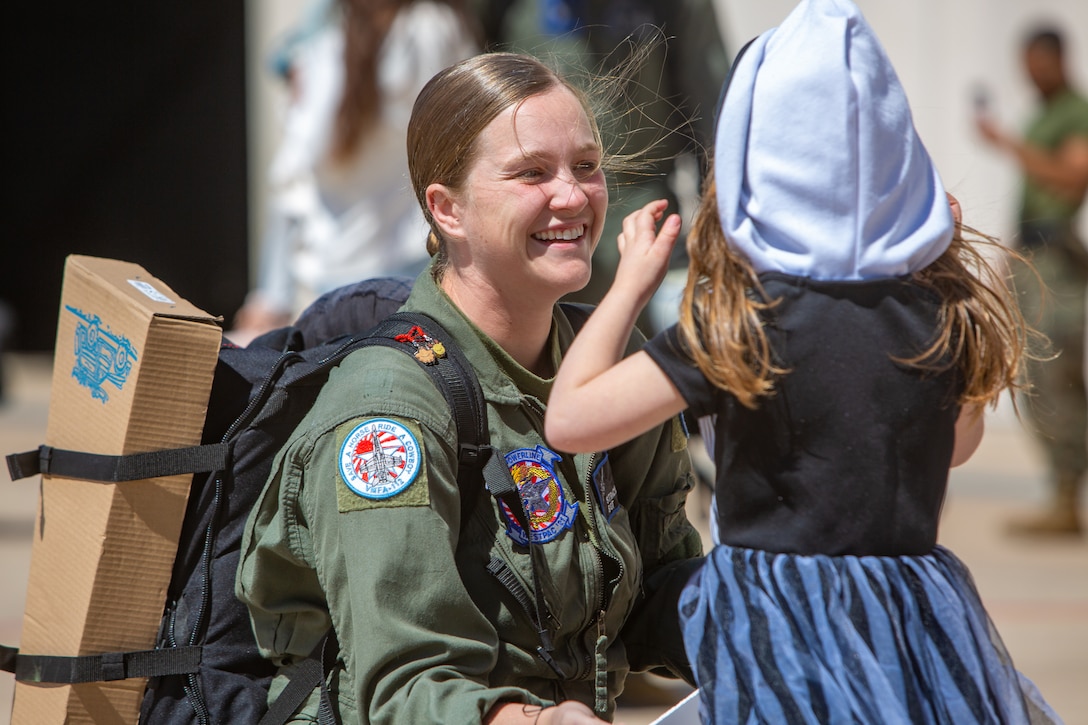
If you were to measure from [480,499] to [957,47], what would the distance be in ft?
28.7

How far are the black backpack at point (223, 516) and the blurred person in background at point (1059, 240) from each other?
4.92 m

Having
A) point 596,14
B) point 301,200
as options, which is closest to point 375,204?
point 301,200

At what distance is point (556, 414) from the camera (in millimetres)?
1649

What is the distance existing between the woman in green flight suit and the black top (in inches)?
9.9

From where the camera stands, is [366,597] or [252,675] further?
[252,675]

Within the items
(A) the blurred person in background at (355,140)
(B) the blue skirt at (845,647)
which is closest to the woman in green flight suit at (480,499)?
(B) the blue skirt at (845,647)

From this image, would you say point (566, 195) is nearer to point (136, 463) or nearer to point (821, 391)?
point (821, 391)

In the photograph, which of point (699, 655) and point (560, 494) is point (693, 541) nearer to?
point (560, 494)

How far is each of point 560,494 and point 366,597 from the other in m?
0.36

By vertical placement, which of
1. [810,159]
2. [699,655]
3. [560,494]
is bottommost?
[699,655]

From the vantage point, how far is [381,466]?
184 cm

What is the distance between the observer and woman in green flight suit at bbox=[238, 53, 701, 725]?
1.80 metres

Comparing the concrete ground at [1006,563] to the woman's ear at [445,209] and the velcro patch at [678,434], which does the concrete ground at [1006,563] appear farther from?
the woman's ear at [445,209]

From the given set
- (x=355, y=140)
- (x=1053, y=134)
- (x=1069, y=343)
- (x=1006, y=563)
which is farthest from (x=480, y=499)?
(x=1053, y=134)
